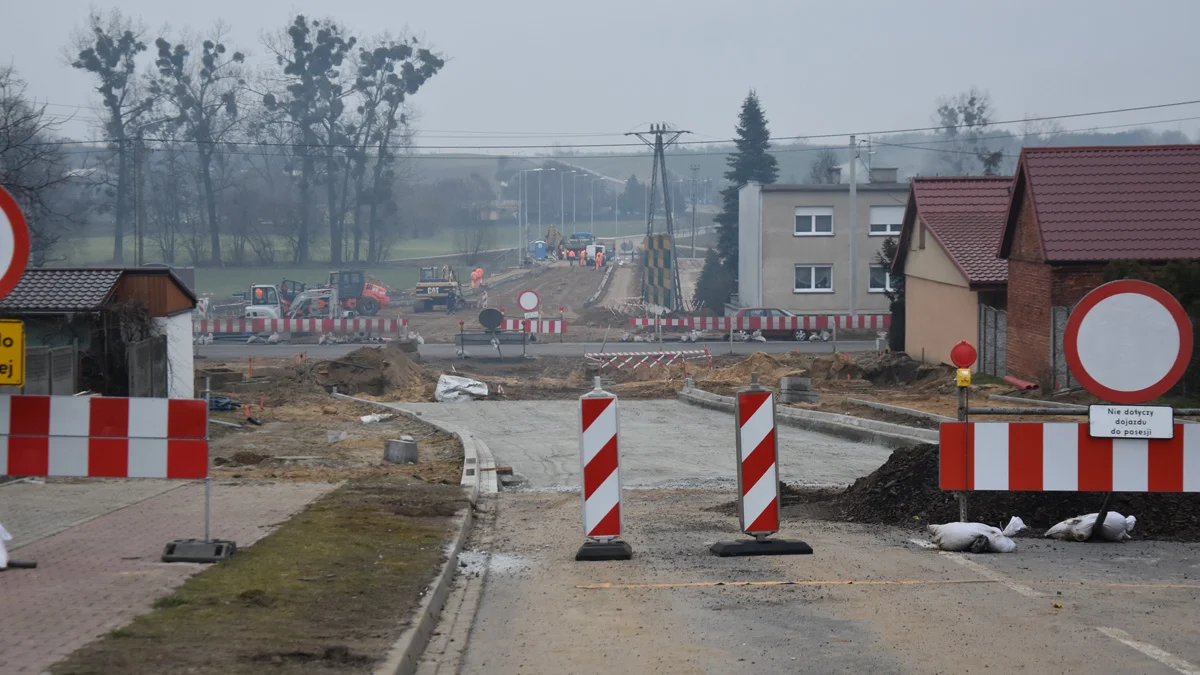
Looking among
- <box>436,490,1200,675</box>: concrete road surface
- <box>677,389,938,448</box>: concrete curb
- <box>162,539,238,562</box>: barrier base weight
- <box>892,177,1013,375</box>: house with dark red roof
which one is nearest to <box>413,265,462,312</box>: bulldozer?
<box>892,177,1013,375</box>: house with dark red roof

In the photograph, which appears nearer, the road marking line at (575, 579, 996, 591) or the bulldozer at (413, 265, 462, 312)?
the road marking line at (575, 579, 996, 591)

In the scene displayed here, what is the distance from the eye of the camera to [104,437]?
8.55m

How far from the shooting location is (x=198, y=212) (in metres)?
88.7

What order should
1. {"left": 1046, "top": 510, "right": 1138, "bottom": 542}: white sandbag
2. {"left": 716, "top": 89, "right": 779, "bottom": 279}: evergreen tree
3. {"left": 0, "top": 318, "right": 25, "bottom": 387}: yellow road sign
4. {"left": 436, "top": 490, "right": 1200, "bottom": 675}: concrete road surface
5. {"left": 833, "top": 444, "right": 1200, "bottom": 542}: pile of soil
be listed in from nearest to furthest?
{"left": 436, "top": 490, "right": 1200, "bottom": 675}: concrete road surface, {"left": 0, "top": 318, "right": 25, "bottom": 387}: yellow road sign, {"left": 1046, "top": 510, "right": 1138, "bottom": 542}: white sandbag, {"left": 833, "top": 444, "right": 1200, "bottom": 542}: pile of soil, {"left": 716, "top": 89, "right": 779, "bottom": 279}: evergreen tree

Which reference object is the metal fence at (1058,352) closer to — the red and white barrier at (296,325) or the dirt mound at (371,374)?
the dirt mound at (371,374)

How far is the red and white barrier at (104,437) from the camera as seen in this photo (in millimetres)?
8391

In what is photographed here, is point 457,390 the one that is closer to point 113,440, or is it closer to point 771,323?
point 771,323

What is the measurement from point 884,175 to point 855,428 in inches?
1762

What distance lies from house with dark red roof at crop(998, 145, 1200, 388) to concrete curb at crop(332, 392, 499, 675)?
14220 millimetres

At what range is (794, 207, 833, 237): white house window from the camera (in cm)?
5828

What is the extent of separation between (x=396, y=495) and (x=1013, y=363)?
19.6 meters

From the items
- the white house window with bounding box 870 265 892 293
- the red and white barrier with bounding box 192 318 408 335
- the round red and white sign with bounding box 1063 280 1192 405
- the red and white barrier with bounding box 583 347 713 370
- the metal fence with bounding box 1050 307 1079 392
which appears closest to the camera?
the round red and white sign with bounding box 1063 280 1192 405

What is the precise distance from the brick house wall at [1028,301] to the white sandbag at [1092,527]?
53.8ft

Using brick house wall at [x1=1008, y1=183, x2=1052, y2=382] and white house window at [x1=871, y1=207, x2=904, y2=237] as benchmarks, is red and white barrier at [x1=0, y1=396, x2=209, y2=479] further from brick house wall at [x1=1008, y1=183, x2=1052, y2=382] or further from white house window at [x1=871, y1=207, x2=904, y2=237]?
white house window at [x1=871, y1=207, x2=904, y2=237]
